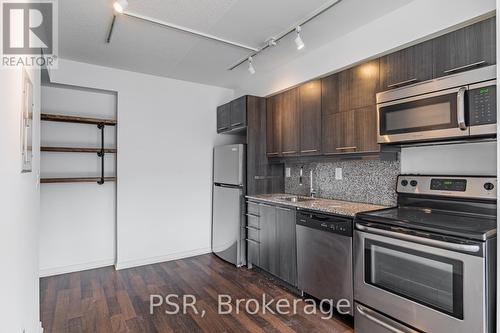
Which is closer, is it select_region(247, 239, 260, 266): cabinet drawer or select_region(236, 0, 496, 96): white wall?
select_region(236, 0, 496, 96): white wall

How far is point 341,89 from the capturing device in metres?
2.80

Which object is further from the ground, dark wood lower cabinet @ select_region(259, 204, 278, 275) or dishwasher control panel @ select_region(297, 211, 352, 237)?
dishwasher control panel @ select_region(297, 211, 352, 237)

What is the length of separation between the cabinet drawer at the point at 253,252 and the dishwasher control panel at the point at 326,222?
35.0 inches

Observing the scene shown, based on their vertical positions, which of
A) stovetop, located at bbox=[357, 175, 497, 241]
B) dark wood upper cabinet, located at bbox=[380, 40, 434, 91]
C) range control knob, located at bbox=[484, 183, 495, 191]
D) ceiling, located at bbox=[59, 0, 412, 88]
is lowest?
stovetop, located at bbox=[357, 175, 497, 241]

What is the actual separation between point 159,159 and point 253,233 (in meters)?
1.71

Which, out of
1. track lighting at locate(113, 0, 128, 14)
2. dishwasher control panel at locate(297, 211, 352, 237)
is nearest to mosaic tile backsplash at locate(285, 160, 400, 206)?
dishwasher control panel at locate(297, 211, 352, 237)

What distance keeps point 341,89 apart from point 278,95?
1.06 m

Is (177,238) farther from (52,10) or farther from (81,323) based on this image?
(52,10)

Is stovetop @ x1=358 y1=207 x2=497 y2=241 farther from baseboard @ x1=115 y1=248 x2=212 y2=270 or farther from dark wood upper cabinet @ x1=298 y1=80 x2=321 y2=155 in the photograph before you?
baseboard @ x1=115 y1=248 x2=212 y2=270

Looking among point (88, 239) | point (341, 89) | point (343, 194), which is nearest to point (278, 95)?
point (341, 89)

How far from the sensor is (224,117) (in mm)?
4297

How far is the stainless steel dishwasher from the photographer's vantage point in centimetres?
238

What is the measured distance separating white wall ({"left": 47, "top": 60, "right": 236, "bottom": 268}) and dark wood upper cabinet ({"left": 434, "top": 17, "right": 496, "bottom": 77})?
3189mm

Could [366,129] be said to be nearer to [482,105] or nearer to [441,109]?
[441,109]
